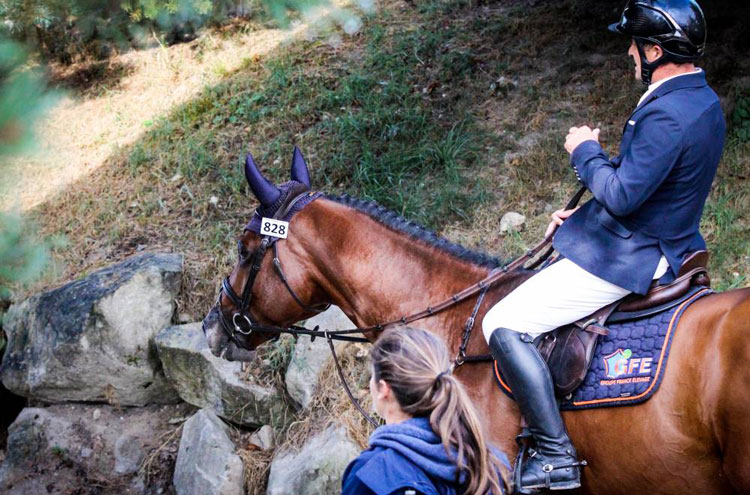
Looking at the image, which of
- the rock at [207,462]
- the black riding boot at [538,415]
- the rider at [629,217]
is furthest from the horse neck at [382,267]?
the rock at [207,462]

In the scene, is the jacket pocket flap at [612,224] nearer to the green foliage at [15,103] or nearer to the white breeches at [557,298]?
the white breeches at [557,298]

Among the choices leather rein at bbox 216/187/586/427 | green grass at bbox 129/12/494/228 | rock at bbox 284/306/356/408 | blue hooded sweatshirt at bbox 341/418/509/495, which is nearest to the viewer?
blue hooded sweatshirt at bbox 341/418/509/495

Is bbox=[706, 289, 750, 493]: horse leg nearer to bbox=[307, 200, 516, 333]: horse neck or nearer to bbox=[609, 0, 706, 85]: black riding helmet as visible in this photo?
bbox=[609, 0, 706, 85]: black riding helmet

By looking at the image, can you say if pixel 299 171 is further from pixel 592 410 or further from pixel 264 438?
Result: pixel 264 438

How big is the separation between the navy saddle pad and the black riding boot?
15 centimetres

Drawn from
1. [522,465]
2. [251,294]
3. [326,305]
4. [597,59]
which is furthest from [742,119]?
[251,294]

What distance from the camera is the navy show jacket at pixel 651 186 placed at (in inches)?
106

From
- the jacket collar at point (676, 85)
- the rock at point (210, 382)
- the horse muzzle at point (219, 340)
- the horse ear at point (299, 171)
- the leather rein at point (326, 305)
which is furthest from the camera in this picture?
the rock at point (210, 382)

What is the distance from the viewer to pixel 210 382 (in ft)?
19.6

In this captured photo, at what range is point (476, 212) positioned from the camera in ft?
21.4

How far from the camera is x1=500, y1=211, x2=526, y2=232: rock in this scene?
20.5 feet

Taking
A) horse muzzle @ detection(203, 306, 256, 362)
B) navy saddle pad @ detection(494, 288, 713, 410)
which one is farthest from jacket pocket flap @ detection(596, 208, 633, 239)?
horse muzzle @ detection(203, 306, 256, 362)

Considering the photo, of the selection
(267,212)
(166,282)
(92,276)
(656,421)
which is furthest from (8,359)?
(656,421)

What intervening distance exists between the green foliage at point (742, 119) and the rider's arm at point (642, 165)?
161 inches
